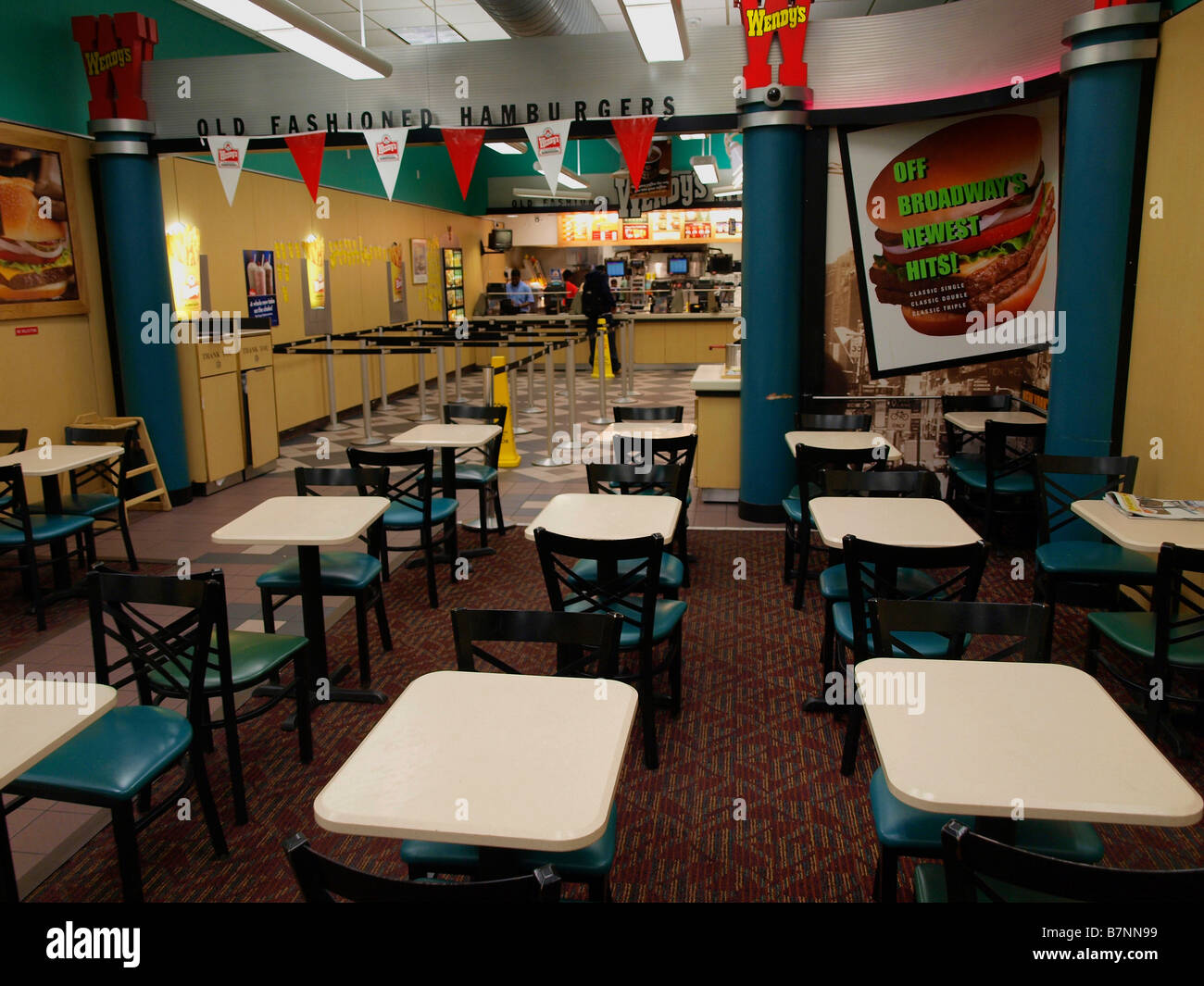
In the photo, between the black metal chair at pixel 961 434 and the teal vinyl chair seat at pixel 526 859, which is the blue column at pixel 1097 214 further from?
the teal vinyl chair seat at pixel 526 859

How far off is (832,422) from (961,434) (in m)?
1.27

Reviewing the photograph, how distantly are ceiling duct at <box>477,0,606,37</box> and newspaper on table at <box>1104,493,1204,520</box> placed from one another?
4676 millimetres

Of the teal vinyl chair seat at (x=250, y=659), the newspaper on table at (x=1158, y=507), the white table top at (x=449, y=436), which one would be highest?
the white table top at (x=449, y=436)

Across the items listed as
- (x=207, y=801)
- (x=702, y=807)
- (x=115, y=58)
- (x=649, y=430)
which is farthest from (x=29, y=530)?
(x=115, y=58)

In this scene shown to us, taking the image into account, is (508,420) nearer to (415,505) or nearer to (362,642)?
(415,505)

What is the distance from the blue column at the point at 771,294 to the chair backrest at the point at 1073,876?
4.85 m

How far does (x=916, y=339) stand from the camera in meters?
6.35

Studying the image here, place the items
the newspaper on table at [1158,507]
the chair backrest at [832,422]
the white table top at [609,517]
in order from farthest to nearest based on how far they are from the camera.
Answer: the chair backrest at [832,422] < the newspaper on table at [1158,507] < the white table top at [609,517]

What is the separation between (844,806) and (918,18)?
480 cm

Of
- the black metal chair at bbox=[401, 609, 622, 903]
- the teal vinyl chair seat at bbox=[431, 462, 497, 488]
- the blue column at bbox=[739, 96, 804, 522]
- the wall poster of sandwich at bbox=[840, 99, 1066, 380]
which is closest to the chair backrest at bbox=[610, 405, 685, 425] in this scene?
the blue column at bbox=[739, 96, 804, 522]

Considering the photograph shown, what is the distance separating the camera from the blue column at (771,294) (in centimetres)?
A: 593

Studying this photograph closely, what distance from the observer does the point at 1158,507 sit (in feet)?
12.4

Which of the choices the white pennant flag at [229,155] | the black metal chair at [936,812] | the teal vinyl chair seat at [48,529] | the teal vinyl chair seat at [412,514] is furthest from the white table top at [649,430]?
the white pennant flag at [229,155]
